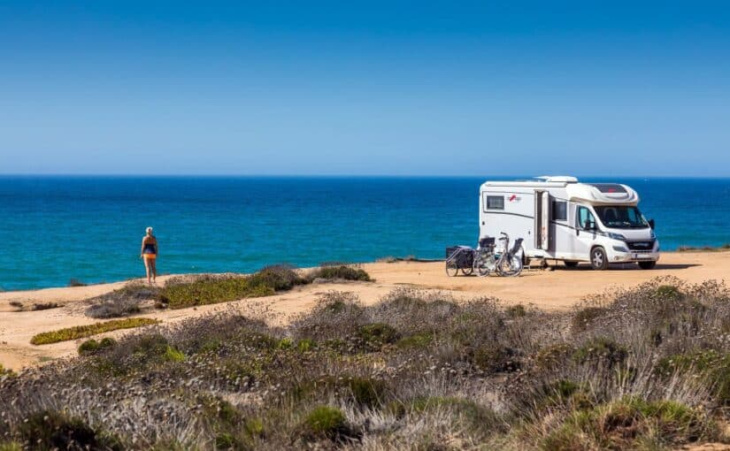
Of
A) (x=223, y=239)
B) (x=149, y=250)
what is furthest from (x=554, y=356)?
(x=223, y=239)

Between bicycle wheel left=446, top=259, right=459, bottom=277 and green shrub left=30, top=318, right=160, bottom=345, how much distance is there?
1051 centimetres

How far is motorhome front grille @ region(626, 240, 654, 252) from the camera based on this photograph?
24.8 metres

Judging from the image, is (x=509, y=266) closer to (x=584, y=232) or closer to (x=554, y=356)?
(x=584, y=232)

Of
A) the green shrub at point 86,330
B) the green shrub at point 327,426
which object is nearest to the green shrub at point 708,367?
the green shrub at point 327,426

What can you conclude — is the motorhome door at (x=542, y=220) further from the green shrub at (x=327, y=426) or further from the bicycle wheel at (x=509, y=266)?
the green shrub at (x=327, y=426)

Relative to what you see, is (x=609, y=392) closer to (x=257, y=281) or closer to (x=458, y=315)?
(x=458, y=315)

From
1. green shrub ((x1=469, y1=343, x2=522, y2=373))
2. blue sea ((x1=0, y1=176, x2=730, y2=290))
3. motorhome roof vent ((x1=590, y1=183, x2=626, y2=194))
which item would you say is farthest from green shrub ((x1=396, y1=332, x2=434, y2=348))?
blue sea ((x1=0, y1=176, x2=730, y2=290))

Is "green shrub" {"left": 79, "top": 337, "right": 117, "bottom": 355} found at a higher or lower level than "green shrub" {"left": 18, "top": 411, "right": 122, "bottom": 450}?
lower

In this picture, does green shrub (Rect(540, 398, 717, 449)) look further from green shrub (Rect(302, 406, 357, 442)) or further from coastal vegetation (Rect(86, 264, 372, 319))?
coastal vegetation (Rect(86, 264, 372, 319))

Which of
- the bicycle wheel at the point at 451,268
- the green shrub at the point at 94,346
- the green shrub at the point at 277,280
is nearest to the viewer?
the green shrub at the point at 94,346

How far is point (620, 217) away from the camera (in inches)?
997

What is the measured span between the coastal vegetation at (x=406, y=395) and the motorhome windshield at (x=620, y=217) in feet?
43.6

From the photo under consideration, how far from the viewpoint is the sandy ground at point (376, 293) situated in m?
16.2

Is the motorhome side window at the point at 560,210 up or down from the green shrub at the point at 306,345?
up
